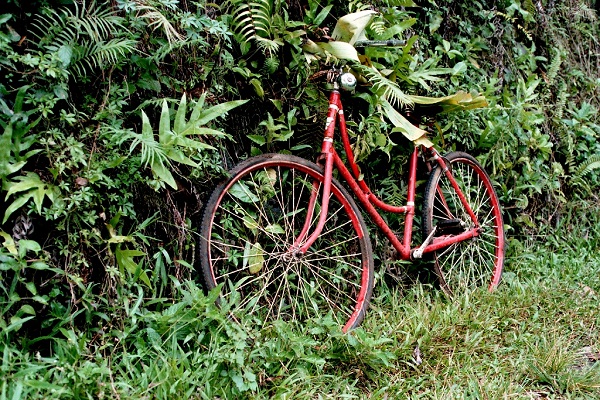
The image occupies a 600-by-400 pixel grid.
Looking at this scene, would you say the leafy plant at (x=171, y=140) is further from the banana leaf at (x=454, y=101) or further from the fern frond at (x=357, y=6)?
the banana leaf at (x=454, y=101)

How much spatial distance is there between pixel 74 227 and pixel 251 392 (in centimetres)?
107

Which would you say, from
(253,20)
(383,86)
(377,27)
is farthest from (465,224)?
(253,20)

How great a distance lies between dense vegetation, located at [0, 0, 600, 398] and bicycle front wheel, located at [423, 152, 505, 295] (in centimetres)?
23

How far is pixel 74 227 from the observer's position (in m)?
2.60

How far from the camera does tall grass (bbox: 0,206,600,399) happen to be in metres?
2.36

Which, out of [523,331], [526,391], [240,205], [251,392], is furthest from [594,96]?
[251,392]

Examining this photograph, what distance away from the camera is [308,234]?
348 centimetres

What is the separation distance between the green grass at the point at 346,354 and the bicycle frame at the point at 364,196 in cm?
32

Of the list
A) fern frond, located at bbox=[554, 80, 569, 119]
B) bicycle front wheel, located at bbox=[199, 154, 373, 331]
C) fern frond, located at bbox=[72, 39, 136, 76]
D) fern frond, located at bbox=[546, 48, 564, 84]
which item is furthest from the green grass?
fern frond, located at bbox=[546, 48, 564, 84]

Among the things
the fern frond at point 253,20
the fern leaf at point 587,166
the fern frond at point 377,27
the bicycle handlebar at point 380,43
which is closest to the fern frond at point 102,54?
the fern frond at point 253,20

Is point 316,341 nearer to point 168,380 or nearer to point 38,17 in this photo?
point 168,380

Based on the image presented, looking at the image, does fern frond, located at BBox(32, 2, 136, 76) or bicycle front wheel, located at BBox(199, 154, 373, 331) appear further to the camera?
bicycle front wheel, located at BBox(199, 154, 373, 331)

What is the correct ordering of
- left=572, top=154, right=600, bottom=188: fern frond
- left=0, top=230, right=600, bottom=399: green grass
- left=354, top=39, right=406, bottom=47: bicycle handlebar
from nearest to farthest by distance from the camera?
left=0, top=230, right=600, bottom=399: green grass < left=354, top=39, right=406, bottom=47: bicycle handlebar < left=572, top=154, right=600, bottom=188: fern frond

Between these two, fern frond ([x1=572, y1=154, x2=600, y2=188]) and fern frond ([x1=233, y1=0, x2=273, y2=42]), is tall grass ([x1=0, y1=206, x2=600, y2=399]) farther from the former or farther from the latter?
fern frond ([x1=572, y1=154, x2=600, y2=188])
